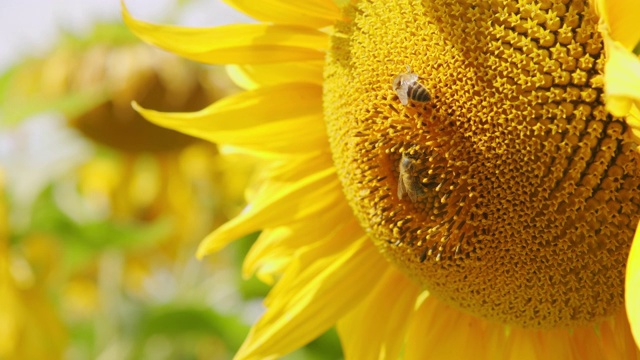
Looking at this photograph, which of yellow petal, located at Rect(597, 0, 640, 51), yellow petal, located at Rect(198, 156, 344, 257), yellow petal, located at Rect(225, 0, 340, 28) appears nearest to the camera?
yellow petal, located at Rect(597, 0, 640, 51)

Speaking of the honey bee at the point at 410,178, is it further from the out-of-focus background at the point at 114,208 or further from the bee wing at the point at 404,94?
the out-of-focus background at the point at 114,208

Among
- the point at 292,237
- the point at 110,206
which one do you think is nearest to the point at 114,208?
the point at 110,206

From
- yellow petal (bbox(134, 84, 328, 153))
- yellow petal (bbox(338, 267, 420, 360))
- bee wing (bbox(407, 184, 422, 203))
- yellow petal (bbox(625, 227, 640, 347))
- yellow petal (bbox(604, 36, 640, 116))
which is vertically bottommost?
yellow petal (bbox(338, 267, 420, 360))

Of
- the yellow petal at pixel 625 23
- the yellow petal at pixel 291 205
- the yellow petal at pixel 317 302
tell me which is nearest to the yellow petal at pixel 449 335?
the yellow petal at pixel 317 302

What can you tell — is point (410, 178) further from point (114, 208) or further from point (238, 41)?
point (114, 208)

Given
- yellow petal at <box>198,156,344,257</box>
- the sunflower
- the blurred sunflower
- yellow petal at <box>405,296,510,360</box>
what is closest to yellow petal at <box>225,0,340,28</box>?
the sunflower

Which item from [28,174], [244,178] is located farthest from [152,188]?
[28,174]

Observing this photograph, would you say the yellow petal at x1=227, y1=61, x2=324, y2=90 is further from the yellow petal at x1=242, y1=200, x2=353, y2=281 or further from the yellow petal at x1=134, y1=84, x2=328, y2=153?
the yellow petal at x1=242, y1=200, x2=353, y2=281

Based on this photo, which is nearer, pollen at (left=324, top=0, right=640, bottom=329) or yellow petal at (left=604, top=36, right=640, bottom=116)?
yellow petal at (left=604, top=36, right=640, bottom=116)
